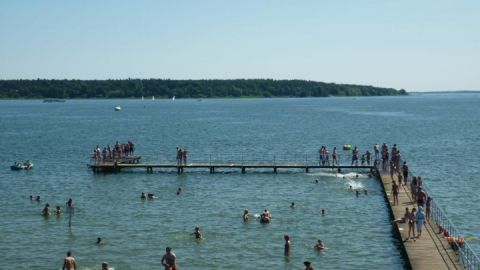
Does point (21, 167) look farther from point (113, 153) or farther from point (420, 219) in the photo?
point (420, 219)

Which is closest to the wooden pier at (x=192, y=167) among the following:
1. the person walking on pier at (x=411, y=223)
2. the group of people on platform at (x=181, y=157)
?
the group of people on platform at (x=181, y=157)

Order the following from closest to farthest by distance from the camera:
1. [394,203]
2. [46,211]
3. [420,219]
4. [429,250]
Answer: [429,250] → [420,219] → [394,203] → [46,211]

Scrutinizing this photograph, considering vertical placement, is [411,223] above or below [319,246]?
above

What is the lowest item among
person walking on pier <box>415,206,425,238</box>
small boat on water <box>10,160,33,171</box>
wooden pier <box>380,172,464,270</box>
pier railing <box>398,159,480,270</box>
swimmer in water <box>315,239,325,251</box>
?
small boat on water <box>10,160,33,171</box>

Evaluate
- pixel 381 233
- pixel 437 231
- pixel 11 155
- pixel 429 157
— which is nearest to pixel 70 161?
pixel 11 155

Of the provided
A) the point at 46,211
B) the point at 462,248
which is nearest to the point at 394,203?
the point at 462,248

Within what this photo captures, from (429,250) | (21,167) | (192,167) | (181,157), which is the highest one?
(181,157)

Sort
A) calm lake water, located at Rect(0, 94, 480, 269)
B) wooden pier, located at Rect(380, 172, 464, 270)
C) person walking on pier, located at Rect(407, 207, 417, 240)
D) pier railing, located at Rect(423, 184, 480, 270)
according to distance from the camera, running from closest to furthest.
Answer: pier railing, located at Rect(423, 184, 480, 270) → wooden pier, located at Rect(380, 172, 464, 270) → person walking on pier, located at Rect(407, 207, 417, 240) → calm lake water, located at Rect(0, 94, 480, 269)

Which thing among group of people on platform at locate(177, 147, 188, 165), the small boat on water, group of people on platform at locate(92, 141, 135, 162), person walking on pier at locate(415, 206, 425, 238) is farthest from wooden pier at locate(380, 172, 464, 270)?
the small boat on water

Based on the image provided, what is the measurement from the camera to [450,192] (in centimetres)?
4647

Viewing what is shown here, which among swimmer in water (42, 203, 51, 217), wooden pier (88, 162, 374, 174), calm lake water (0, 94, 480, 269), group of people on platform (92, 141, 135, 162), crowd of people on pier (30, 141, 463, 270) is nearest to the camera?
crowd of people on pier (30, 141, 463, 270)

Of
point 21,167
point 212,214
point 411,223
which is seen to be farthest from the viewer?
point 21,167

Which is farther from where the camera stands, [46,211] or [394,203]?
[46,211]

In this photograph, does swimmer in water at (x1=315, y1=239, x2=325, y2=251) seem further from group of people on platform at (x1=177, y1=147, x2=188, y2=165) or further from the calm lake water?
group of people on platform at (x1=177, y1=147, x2=188, y2=165)
